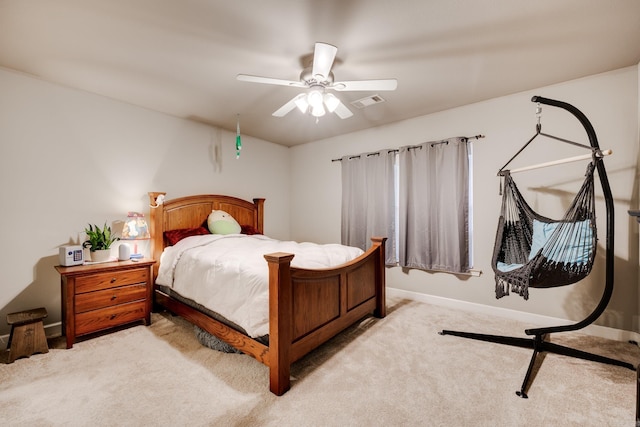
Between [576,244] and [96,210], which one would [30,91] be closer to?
[96,210]

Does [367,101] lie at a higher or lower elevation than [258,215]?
higher

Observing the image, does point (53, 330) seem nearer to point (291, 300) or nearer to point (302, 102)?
point (291, 300)

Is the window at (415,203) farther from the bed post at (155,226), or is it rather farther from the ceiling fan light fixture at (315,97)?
the bed post at (155,226)

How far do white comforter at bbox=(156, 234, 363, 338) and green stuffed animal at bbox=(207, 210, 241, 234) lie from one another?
1.29ft

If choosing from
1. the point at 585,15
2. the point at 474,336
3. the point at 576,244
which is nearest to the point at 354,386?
the point at 474,336

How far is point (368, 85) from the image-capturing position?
2.10 metres

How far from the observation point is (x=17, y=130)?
250cm

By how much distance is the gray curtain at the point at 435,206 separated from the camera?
3211 millimetres

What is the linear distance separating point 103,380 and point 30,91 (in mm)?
2665

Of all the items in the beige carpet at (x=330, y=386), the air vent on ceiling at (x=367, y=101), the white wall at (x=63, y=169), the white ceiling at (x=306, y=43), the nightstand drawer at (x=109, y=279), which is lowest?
the beige carpet at (x=330, y=386)

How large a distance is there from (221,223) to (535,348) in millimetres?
3478

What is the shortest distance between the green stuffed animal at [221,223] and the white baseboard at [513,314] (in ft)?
7.57

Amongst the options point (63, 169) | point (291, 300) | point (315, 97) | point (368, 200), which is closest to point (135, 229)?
point (63, 169)

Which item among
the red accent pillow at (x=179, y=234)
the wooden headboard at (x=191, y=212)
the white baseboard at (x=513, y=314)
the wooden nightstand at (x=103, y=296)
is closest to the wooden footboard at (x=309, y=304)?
the white baseboard at (x=513, y=314)
